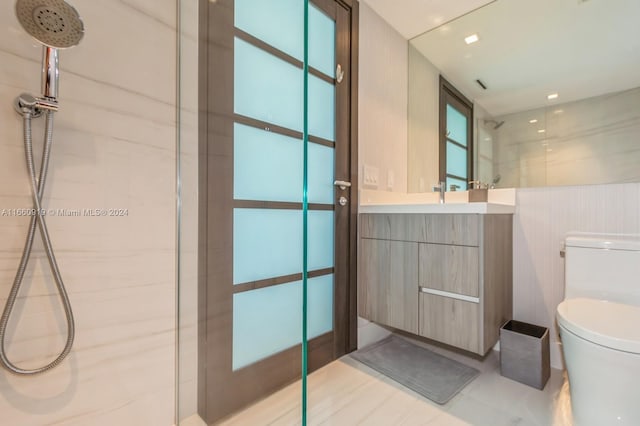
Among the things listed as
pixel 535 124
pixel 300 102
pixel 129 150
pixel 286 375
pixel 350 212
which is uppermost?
pixel 535 124

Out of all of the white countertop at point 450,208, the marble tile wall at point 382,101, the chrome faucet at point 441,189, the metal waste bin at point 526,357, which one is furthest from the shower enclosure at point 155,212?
the chrome faucet at point 441,189

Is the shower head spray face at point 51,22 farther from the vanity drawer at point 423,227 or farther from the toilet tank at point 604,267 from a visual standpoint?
the toilet tank at point 604,267

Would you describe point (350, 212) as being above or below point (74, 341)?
above

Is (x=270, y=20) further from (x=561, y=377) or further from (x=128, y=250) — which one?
(x=561, y=377)

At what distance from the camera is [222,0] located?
1018 mm

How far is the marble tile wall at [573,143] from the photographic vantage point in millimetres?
1386

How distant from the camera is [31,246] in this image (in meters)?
0.78

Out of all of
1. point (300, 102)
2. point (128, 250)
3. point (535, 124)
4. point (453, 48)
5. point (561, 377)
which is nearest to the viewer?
point (300, 102)

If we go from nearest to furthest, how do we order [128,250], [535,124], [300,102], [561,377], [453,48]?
[300,102], [128,250], [561,377], [535,124], [453,48]

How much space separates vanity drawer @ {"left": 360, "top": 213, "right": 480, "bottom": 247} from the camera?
1.33m

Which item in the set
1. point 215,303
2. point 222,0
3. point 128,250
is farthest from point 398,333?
point 222,0

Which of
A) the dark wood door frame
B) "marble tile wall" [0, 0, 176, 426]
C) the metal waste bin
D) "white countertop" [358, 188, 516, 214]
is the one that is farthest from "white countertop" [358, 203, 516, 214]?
"marble tile wall" [0, 0, 176, 426]

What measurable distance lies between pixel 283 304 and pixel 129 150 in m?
0.74

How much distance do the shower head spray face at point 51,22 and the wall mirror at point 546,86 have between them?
196 cm
